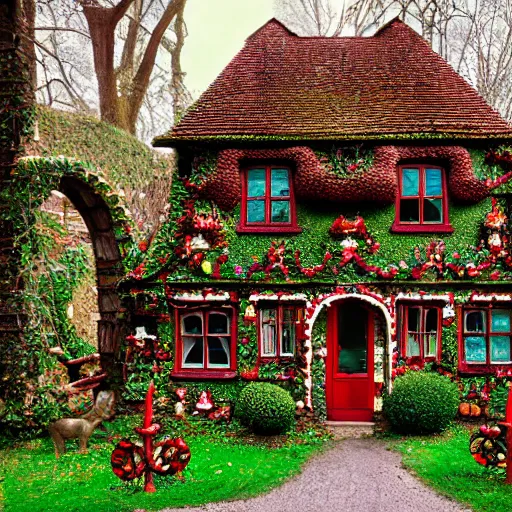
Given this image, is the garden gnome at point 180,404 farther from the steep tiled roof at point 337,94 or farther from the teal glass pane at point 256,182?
the steep tiled roof at point 337,94

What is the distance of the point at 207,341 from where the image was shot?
11039 millimetres

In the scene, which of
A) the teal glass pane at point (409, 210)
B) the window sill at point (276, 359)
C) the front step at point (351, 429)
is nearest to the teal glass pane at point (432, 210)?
the teal glass pane at point (409, 210)

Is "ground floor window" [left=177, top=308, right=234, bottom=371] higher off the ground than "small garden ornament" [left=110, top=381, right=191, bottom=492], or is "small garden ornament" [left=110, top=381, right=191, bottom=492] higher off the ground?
"ground floor window" [left=177, top=308, right=234, bottom=371]

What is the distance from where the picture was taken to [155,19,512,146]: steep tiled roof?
1091cm

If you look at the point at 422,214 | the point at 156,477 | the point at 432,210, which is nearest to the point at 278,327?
the point at 422,214

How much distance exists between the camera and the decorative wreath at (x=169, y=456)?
24.2 feet

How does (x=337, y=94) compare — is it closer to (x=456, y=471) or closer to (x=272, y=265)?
(x=272, y=265)

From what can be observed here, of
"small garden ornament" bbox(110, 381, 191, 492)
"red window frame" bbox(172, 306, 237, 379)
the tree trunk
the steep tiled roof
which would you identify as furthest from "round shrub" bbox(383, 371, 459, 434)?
the tree trunk

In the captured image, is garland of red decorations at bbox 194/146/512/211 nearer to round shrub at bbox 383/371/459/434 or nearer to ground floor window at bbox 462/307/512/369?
ground floor window at bbox 462/307/512/369

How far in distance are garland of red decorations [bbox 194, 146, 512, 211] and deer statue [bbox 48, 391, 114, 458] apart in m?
4.39

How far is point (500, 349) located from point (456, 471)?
11.7ft

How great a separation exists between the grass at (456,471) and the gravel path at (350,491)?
212 millimetres

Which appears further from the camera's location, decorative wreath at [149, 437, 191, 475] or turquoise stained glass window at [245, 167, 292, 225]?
turquoise stained glass window at [245, 167, 292, 225]

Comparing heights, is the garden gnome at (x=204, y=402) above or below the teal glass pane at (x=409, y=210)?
below
